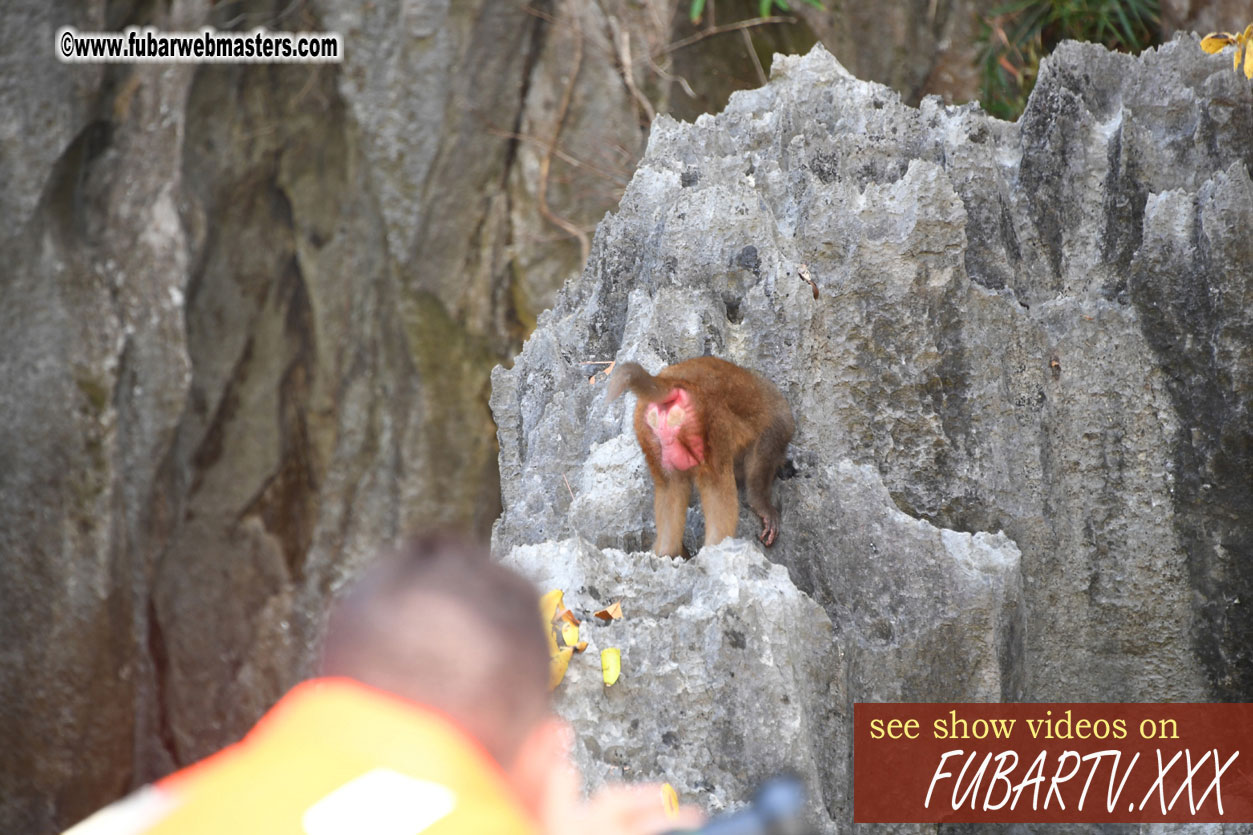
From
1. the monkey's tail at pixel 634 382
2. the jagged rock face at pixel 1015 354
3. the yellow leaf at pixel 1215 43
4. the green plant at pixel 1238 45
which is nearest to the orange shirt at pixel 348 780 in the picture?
the monkey's tail at pixel 634 382

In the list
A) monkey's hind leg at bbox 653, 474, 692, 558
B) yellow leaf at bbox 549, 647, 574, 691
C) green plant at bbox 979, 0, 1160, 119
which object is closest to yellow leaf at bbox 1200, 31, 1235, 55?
monkey's hind leg at bbox 653, 474, 692, 558

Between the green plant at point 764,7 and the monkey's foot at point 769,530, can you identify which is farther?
the green plant at point 764,7

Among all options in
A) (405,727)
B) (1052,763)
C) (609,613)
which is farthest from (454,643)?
(1052,763)

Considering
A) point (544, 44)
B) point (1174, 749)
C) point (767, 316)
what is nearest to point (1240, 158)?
point (767, 316)

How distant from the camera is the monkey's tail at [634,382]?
8.11 ft

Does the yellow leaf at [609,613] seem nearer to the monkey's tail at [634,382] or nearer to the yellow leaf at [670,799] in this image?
the yellow leaf at [670,799]

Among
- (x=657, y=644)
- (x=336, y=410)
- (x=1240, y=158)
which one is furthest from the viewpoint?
(x=336, y=410)

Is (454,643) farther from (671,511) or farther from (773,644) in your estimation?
(671,511)

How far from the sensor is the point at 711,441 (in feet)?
8.69

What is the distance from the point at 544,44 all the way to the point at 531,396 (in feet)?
13.6

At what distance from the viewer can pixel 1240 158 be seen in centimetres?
303

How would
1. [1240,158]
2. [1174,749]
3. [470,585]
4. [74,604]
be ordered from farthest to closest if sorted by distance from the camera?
1. [74,604]
2. [1240,158]
3. [1174,749]
4. [470,585]

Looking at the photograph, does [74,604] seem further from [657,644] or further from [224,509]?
[657,644]

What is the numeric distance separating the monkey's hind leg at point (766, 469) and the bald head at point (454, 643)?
191cm
